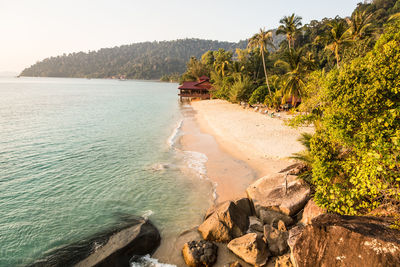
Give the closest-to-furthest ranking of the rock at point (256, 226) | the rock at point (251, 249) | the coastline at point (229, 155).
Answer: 1. the rock at point (251, 249)
2. the coastline at point (229, 155)
3. the rock at point (256, 226)

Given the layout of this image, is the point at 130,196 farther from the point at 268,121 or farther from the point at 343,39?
the point at 343,39

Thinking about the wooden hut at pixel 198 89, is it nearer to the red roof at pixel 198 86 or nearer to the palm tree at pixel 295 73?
the red roof at pixel 198 86

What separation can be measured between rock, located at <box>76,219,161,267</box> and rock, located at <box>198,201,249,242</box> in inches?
85.4

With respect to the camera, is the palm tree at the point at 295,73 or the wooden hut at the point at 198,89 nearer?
the palm tree at the point at 295,73

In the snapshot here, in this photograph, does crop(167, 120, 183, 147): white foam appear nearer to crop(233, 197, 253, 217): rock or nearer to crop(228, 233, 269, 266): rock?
crop(233, 197, 253, 217): rock

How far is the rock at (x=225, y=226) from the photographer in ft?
29.8

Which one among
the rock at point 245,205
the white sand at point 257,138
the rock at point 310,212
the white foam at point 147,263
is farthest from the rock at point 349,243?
the white sand at point 257,138

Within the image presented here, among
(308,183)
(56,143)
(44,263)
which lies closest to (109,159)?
(56,143)

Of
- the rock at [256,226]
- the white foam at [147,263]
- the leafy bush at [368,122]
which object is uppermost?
the leafy bush at [368,122]

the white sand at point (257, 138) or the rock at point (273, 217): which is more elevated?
the white sand at point (257, 138)

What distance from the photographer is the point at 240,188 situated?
43.3 ft

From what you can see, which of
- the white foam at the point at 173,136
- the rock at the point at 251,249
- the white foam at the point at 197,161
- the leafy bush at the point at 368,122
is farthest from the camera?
the white foam at the point at 173,136

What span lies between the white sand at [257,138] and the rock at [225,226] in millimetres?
5441

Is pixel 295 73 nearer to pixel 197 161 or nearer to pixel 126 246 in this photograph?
pixel 197 161
